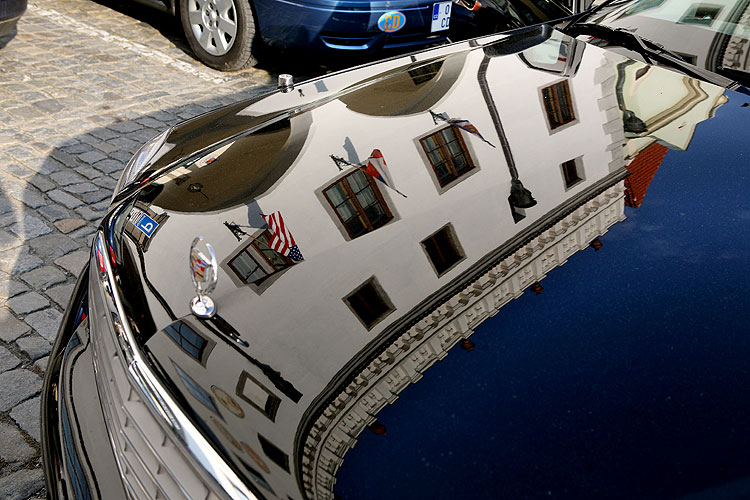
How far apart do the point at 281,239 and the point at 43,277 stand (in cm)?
183

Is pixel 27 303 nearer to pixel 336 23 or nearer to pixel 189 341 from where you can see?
pixel 189 341

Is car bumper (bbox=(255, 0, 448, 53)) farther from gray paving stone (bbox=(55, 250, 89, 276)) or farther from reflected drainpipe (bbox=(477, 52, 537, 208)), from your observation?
reflected drainpipe (bbox=(477, 52, 537, 208))

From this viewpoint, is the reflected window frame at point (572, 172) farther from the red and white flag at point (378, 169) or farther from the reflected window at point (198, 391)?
the reflected window at point (198, 391)

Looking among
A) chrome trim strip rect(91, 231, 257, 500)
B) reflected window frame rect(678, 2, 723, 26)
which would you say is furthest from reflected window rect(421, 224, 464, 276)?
reflected window frame rect(678, 2, 723, 26)

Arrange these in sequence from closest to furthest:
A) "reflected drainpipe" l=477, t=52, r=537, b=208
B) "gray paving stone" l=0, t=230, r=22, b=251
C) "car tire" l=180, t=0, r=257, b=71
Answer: "reflected drainpipe" l=477, t=52, r=537, b=208 → "gray paving stone" l=0, t=230, r=22, b=251 → "car tire" l=180, t=0, r=257, b=71

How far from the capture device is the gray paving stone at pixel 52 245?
302cm

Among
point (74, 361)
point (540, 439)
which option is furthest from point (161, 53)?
point (540, 439)

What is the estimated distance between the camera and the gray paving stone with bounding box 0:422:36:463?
2102 millimetres

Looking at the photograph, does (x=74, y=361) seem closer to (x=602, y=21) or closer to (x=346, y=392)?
(x=346, y=392)

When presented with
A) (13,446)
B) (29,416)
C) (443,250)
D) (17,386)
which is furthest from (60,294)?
(443,250)

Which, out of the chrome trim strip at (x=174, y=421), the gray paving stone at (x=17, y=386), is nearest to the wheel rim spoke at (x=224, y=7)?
the gray paving stone at (x=17, y=386)

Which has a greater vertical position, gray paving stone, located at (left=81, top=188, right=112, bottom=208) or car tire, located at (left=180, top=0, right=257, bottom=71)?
car tire, located at (left=180, top=0, right=257, bottom=71)

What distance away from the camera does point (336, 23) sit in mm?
4547

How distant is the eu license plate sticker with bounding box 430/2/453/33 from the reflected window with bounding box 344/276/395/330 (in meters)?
3.70
